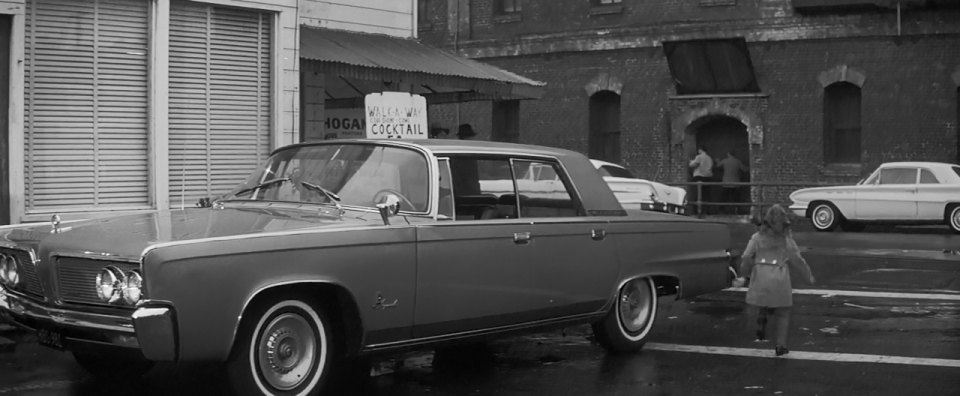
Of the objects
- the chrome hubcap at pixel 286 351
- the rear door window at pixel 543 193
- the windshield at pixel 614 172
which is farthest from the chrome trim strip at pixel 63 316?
the windshield at pixel 614 172

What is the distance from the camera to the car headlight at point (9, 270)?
24.9 ft

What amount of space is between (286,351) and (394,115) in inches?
269

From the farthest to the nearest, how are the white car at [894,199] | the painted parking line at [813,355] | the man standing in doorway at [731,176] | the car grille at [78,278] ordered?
1. the man standing in doorway at [731,176]
2. the white car at [894,199]
3. the painted parking line at [813,355]
4. the car grille at [78,278]

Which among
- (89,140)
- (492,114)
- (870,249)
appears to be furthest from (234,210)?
(492,114)

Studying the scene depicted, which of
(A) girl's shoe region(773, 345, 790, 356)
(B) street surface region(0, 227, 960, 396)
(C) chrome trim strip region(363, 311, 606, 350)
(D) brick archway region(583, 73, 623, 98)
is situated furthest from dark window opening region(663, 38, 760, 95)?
(C) chrome trim strip region(363, 311, 606, 350)

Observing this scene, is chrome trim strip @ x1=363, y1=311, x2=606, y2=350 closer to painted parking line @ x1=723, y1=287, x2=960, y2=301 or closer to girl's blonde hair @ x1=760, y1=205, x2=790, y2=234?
girl's blonde hair @ x1=760, y1=205, x2=790, y2=234

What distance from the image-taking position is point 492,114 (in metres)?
34.8

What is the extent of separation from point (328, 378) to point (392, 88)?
11.2 meters

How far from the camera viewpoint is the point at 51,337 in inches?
277

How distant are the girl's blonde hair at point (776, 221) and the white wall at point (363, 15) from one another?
8.25m

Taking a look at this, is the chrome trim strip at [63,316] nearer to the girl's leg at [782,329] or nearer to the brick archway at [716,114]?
the girl's leg at [782,329]

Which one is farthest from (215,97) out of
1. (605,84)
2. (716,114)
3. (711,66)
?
(605,84)

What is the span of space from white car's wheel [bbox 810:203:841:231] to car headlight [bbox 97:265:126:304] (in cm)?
2098

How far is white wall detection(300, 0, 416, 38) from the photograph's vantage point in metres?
16.8
